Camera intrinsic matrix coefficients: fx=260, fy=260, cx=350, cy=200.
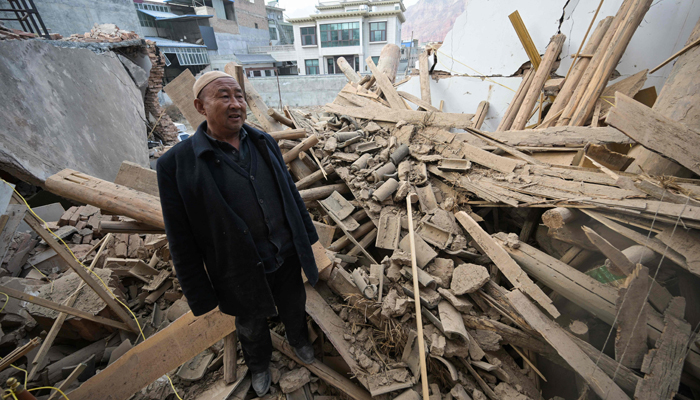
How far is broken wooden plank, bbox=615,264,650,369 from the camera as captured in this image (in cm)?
167

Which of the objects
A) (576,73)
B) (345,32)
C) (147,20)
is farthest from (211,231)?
(147,20)

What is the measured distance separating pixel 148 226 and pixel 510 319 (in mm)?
3298

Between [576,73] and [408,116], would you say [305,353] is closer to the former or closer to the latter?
[408,116]

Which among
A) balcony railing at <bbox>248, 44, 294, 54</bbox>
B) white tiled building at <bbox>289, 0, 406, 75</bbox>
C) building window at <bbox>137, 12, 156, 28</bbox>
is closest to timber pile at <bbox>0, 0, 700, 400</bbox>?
white tiled building at <bbox>289, 0, 406, 75</bbox>

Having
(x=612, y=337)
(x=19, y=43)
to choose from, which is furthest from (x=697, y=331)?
(x=19, y=43)

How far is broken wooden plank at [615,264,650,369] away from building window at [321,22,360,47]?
92.2 ft

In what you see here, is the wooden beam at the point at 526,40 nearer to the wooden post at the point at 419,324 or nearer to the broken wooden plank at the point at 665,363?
the wooden post at the point at 419,324

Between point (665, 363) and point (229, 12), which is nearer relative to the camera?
point (665, 363)

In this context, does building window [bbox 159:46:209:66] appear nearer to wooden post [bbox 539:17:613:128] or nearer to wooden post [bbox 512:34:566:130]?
wooden post [bbox 512:34:566:130]

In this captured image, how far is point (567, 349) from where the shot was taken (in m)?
1.92

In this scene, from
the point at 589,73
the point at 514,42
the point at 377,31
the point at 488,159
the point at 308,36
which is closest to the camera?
the point at 488,159

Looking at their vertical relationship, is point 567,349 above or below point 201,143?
below

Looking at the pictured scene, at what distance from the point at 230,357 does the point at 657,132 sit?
425 cm

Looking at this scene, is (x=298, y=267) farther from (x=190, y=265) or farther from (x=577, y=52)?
(x=577, y=52)
